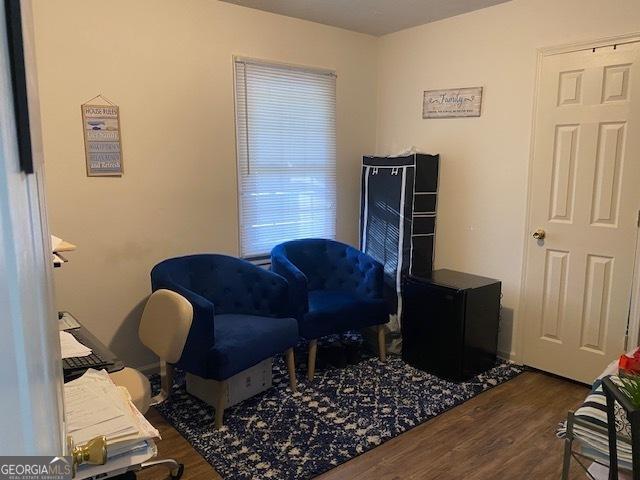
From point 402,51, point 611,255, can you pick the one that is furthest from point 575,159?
point 402,51

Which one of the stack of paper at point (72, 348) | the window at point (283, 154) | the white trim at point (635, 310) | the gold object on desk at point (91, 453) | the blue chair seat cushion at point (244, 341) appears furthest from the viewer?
the window at point (283, 154)

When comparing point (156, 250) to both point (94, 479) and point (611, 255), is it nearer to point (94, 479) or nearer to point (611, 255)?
point (94, 479)

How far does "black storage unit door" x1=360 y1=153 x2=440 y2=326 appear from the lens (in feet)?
11.3

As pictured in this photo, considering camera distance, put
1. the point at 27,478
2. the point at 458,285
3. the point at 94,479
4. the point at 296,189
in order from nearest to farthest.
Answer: the point at 27,478
the point at 94,479
the point at 458,285
the point at 296,189

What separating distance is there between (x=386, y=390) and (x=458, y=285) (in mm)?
811

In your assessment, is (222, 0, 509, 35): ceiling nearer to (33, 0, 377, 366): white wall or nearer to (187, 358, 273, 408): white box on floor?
(33, 0, 377, 366): white wall

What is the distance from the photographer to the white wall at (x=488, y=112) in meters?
2.94

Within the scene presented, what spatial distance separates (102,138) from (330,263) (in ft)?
5.82

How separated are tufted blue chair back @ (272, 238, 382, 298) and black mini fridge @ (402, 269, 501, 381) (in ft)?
1.11

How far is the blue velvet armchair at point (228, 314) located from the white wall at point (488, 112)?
155cm

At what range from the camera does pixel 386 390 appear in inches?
114

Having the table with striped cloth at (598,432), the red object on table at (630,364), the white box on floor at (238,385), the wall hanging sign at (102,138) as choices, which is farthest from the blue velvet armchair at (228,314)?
the red object on table at (630,364)

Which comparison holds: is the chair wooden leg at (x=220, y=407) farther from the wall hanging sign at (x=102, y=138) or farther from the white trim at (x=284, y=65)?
the white trim at (x=284, y=65)

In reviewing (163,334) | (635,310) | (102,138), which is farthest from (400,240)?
(102,138)
